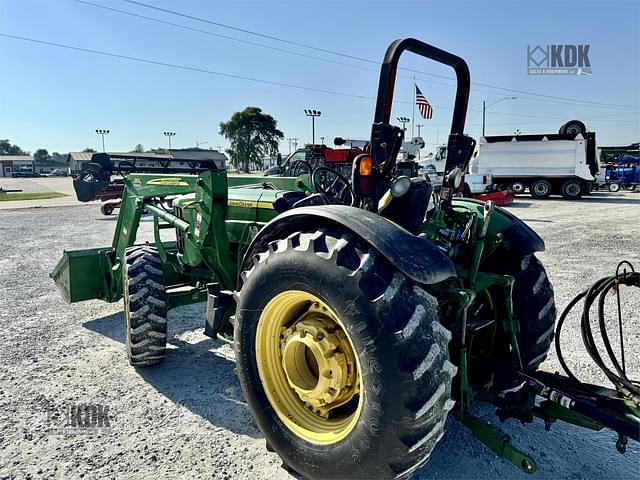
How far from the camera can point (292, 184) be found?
5.09m

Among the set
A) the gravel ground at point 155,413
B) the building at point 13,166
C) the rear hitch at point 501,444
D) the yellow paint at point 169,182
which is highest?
the building at point 13,166

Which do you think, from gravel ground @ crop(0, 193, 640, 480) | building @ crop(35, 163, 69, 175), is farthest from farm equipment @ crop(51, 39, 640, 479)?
building @ crop(35, 163, 69, 175)

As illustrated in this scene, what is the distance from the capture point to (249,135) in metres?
64.9

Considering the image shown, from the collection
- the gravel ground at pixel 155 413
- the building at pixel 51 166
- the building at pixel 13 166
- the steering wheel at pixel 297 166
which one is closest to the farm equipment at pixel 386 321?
the gravel ground at pixel 155 413

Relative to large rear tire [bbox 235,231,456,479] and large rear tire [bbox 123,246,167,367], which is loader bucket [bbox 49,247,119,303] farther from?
large rear tire [bbox 235,231,456,479]

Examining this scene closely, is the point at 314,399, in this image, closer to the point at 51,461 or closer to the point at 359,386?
the point at 359,386

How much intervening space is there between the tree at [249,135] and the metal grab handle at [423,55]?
62535mm

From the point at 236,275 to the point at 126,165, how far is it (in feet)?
9.48

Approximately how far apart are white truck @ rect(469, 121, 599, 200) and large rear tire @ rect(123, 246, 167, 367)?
21.7 metres

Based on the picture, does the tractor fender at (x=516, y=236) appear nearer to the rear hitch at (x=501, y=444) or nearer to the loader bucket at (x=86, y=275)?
the rear hitch at (x=501, y=444)

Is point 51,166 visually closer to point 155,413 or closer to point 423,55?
point 155,413

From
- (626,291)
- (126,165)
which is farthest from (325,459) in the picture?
(626,291)

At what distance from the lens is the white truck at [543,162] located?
22.5 metres

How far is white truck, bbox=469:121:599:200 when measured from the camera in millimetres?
22525
